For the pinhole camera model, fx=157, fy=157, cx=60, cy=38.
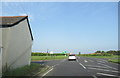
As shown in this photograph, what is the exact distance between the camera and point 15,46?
13.8 meters

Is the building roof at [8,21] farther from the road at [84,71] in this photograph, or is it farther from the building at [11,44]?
the road at [84,71]

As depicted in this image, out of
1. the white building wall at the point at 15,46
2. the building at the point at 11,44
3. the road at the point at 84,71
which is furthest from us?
the road at the point at 84,71

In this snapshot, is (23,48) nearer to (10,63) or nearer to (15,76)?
(10,63)

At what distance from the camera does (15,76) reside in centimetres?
1027

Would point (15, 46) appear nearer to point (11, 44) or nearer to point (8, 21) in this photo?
point (11, 44)

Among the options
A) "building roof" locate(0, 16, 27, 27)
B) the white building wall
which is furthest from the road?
"building roof" locate(0, 16, 27, 27)

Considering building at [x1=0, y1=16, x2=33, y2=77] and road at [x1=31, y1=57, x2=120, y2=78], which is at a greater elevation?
building at [x1=0, y1=16, x2=33, y2=77]

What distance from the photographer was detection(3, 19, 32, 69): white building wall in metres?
12.2

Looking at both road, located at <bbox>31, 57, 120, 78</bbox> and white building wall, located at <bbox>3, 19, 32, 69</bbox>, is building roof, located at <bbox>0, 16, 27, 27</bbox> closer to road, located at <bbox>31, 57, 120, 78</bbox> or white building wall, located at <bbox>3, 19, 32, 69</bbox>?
white building wall, located at <bbox>3, 19, 32, 69</bbox>

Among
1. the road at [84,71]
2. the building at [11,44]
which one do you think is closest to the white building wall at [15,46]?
the building at [11,44]

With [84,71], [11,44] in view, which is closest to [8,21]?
[11,44]

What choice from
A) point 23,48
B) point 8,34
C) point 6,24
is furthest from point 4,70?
point 23,48

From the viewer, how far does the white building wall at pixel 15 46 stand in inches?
479

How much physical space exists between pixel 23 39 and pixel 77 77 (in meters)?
7.27
